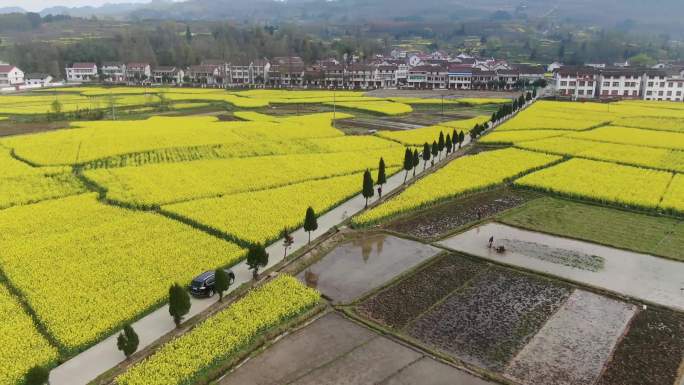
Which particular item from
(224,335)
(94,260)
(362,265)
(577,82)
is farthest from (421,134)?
(577,82)

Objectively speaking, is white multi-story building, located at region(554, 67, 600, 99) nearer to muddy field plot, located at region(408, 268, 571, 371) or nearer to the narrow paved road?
muddy field plot, located at region(408, 268, 571, 371)

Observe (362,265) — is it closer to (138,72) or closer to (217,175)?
(217,175)

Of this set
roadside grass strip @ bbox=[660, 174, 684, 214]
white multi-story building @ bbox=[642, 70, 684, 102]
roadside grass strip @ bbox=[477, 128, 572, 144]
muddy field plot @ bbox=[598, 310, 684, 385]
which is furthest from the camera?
white multi-story building @ bbox=[642, 70, 684, 102]

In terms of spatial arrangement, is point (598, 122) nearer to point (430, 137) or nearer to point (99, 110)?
point (430, 137)

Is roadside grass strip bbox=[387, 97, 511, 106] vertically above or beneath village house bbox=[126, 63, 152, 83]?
beneath

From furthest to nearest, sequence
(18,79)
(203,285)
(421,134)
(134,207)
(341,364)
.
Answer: (18,79) → (421,134) → (134,207) → (203,285) → (341,364)

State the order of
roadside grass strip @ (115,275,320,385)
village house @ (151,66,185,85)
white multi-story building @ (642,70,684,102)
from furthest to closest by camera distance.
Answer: village house @ (151,66,185,85), white multi-story building @ (642,70,684,102), roadside grass strip @ (115,275,320,385)

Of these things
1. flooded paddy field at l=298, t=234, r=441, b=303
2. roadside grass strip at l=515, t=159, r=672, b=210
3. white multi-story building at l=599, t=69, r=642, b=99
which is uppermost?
white multi-story building at l=599, t=69, r=642, b=99

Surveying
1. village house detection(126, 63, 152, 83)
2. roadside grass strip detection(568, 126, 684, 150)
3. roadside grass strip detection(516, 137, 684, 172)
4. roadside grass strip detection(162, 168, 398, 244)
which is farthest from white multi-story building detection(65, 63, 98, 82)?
roadside grass strip detection(568, 126, 684, 150)
